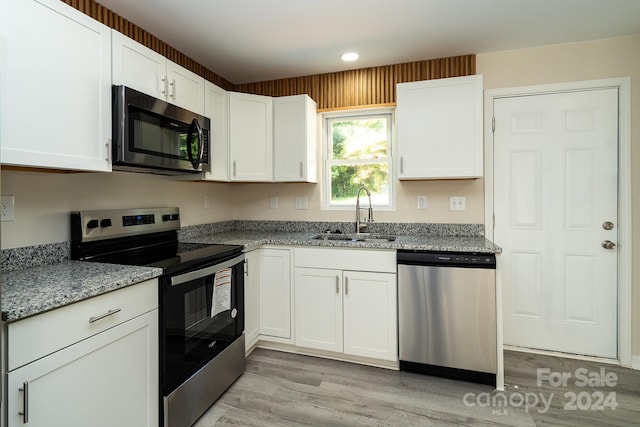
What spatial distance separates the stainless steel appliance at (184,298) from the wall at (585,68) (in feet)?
8.31

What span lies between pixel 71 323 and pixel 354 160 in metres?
2.47

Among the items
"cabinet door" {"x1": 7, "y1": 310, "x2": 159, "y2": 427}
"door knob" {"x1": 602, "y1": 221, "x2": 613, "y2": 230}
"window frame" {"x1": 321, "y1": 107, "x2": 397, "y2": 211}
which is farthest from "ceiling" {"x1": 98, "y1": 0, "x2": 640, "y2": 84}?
"cabinet door" {"x1": 7, "y1": 310, "x2": 159, "y2": 427}

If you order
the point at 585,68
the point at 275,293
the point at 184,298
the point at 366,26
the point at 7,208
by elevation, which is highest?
the point at 366,26

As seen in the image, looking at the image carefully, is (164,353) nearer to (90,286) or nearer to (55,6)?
(90,286)

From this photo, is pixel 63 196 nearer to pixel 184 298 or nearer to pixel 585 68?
pixel 184 298

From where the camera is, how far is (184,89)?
2.23 meters

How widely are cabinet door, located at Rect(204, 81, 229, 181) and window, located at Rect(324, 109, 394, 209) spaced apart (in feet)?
3.19

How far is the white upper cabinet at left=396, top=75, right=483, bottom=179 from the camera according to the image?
8.01 ft

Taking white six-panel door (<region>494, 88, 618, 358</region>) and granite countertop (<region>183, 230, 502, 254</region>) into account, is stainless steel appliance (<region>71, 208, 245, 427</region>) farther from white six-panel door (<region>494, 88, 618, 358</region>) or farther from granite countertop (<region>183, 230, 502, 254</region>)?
white six-panel door (<region>494, 88, 618, 358</region>)

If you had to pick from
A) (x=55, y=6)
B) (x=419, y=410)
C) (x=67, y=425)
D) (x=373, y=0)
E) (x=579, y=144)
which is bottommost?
(x=419, y=410)

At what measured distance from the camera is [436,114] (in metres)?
2.51

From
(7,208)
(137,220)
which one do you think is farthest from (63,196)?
(137,220)

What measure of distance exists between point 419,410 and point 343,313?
79 cm

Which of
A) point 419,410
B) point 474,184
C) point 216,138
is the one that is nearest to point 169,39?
point 216,138
